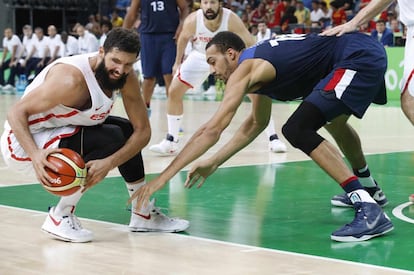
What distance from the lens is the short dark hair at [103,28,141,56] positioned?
5.20 metres

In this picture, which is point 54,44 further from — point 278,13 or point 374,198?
point 374,198

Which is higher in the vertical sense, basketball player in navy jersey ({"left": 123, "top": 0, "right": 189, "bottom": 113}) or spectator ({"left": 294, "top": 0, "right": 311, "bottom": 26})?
basketball player in navy jersey ({"left": 123, "top": 0, "right": 189, "bottom": 113})

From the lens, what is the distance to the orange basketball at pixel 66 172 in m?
5.05

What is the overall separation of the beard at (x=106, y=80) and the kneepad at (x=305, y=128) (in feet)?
3.54

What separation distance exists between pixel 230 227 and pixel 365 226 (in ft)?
2.96

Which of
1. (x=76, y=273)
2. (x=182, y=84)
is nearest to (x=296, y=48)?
(x=76, y=273)

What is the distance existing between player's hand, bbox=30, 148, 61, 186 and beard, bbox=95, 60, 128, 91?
0.50 meters

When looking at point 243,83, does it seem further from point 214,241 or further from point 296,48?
point 214,241

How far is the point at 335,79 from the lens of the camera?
224 inches

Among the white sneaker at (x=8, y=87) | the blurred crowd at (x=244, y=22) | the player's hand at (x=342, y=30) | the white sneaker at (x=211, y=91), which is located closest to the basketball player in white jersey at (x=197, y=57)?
the player's hand at (x=342, y=30)

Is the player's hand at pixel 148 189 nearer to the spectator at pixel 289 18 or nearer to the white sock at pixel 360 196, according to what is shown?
the white sock at pixel 360 196

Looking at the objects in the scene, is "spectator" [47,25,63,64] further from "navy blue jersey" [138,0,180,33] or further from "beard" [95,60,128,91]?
"beard" [95,60,128,91]

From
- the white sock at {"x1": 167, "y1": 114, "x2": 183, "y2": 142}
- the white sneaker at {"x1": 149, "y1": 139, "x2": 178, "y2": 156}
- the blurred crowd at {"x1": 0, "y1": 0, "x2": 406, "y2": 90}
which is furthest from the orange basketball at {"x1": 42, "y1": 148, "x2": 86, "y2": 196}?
the blurred crowd at {"x1": 0, "y1": 0, "x2": 406, "y2": 90}

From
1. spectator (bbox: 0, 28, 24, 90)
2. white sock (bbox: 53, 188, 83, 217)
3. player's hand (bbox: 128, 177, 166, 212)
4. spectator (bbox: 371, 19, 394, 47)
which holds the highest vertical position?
player's hand (bbox: 128, 177, 166, 212)
